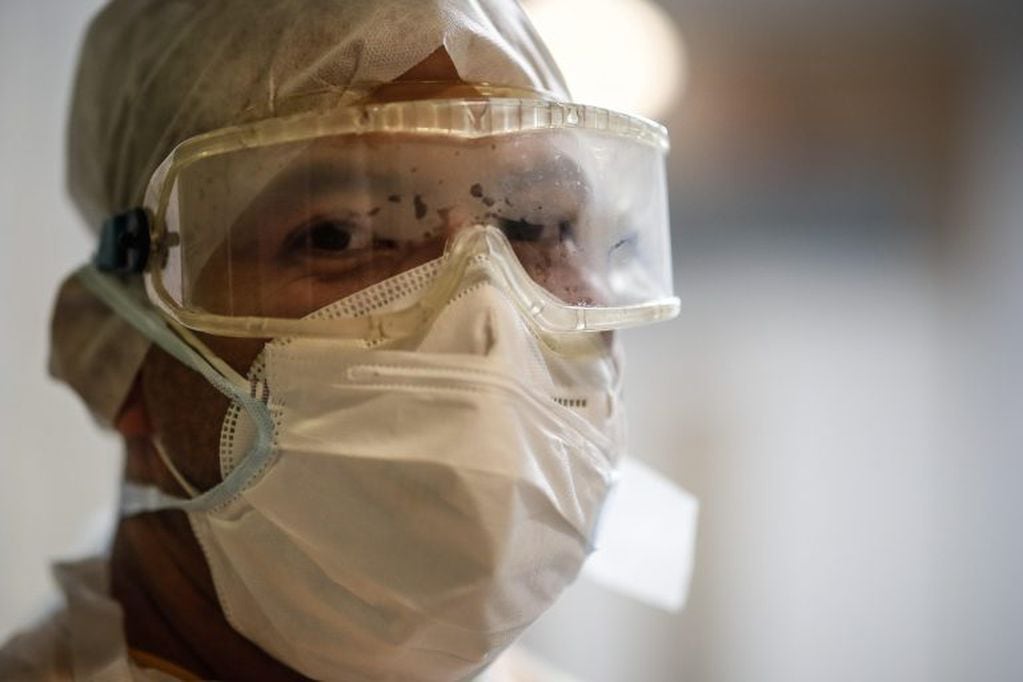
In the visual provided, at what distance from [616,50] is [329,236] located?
0.81 meters

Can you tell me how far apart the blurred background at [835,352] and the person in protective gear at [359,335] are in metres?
0.85

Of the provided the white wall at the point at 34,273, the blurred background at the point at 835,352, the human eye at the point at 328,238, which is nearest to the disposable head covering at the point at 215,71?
the human eye at the point at 328,238

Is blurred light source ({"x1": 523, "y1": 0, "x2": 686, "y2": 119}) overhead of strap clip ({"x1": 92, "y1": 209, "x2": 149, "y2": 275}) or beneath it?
overhead

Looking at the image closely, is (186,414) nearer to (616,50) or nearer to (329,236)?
(329,236)

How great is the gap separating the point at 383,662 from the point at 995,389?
1.46m

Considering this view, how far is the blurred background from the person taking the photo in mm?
1974

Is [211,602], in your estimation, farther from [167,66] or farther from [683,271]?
[683,271]

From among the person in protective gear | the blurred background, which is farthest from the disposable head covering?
the blurred background

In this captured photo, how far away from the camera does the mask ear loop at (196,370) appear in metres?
1.02

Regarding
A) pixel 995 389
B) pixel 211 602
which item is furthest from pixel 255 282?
pixel 995 389

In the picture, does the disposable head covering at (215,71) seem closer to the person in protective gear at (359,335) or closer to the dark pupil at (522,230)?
the person in protective gear at (359,335)

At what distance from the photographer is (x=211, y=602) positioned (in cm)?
115

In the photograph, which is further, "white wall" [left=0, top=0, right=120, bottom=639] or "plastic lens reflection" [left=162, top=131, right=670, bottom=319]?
"white wall" [left=0, top=0, right=120, bottom=639]

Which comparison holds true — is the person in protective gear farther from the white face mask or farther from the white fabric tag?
the white fabric tag
